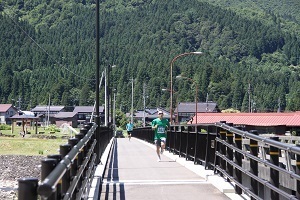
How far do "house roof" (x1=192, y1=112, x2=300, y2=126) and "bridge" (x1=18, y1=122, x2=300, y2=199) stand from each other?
2114 inches

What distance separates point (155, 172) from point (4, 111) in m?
164

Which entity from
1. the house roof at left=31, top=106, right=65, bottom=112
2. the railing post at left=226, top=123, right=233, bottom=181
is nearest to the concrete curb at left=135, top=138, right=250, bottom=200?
the railing post at left=226, top=123, right=233, bottom=181

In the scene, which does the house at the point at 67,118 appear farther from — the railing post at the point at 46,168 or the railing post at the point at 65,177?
the railing post at the point at 46,168

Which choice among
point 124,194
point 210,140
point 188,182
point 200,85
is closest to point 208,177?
point 188,182

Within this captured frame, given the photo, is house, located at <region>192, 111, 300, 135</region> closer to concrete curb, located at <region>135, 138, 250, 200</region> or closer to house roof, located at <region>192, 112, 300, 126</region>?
house roof, located at <region>192, 112, 300, 126</region>

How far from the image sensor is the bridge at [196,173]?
6.39m

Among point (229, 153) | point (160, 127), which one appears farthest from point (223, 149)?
point (160, 127)

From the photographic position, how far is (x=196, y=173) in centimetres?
1561

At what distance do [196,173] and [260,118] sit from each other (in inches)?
2521

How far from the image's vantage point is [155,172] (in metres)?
16.5

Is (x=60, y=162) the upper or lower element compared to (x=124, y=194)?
upper

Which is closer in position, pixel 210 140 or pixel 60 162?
pixel 60 162

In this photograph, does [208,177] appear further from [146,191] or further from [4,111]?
[4,111]

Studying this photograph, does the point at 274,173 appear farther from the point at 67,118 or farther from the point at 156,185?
the point at 67,118
